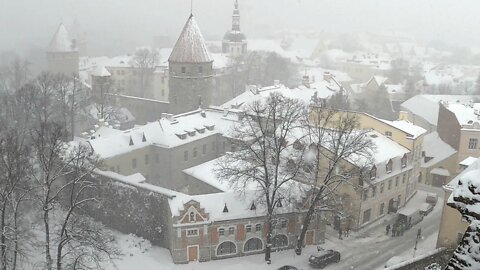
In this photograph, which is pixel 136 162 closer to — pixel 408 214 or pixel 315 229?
pixel 315 229

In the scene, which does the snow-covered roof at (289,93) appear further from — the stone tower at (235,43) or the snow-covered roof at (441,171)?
the stone tower at (235,43)

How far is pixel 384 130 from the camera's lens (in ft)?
129

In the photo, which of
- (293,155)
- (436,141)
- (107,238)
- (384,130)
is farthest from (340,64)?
(107,238)

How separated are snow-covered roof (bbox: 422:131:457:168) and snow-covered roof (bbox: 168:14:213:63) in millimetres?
21055

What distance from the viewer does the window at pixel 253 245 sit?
3076cm

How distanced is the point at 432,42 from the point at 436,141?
428 ft

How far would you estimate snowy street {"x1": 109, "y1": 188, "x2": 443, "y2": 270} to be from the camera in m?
29.3

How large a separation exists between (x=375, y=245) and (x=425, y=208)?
718 cm

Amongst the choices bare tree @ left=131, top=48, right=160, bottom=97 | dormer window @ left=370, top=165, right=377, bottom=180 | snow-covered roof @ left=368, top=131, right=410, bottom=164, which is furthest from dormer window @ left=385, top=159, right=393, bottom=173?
bare tree @ left=131, top=48, right=160, bottom=97

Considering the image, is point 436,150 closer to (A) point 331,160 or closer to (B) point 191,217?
(A) point 331,160

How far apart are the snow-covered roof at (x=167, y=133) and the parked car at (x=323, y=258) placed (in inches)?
600

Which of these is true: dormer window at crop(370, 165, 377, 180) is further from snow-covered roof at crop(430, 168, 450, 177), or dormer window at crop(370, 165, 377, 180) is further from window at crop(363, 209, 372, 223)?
snow-covered roof at crop(430, 168, 450, 177)

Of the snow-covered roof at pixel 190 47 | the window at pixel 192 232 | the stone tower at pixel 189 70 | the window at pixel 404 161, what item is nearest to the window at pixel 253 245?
the window at pixel 192 232

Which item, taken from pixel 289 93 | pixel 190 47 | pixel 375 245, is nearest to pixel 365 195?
pixel 375 245
